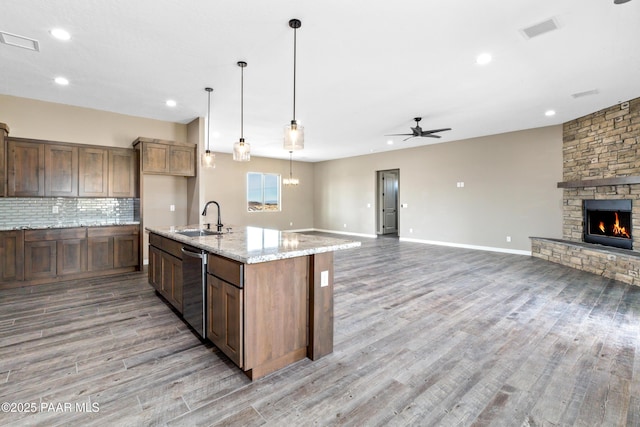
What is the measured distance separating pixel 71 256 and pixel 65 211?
31.5 inches

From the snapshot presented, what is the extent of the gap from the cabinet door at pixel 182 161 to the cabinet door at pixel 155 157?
8cm

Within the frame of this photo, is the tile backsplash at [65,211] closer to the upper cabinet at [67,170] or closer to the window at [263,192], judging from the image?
the upper cabinet at [67,170]

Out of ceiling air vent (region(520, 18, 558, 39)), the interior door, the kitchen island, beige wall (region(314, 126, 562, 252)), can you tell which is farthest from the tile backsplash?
the interior door

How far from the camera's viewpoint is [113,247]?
16.2 ft

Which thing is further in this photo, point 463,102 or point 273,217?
point 273,217

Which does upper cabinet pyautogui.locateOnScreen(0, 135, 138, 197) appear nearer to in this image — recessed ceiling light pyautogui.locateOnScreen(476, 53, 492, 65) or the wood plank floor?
the wood plank floor

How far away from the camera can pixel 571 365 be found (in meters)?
2.26

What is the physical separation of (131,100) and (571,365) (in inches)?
243

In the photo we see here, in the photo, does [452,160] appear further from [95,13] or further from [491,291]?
[95,13]

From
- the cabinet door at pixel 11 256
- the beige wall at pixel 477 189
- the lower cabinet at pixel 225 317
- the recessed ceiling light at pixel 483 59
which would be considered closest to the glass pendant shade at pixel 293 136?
the lower cabinet at pixel 225 317

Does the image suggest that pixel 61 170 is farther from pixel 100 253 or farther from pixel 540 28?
pixel 540 28

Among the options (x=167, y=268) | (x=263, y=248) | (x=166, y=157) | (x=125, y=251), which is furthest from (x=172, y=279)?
(x=166, y=157)

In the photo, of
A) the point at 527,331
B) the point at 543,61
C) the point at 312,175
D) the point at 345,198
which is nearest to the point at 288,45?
the point at 543,61

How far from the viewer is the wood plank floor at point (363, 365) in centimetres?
174
